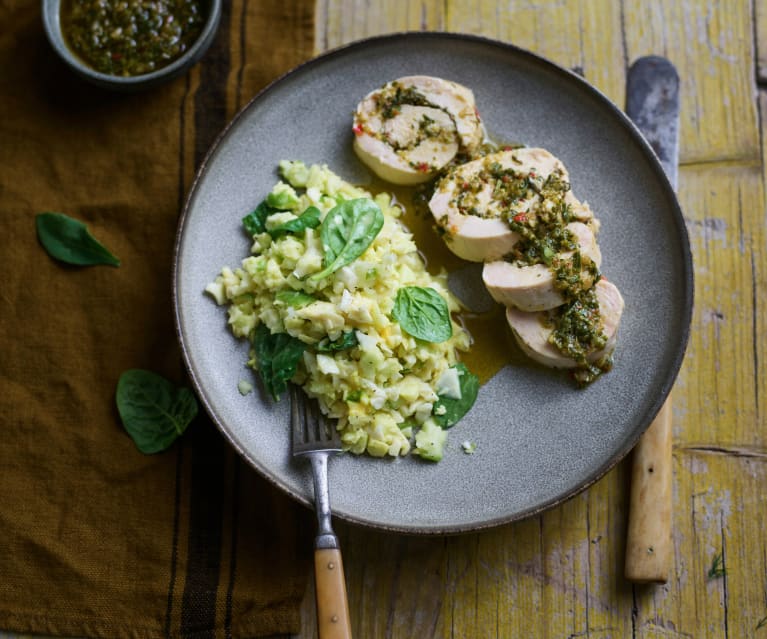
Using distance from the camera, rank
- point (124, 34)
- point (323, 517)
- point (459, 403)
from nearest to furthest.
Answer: point (323, 517) → point (459, 403) → point (124, 34)

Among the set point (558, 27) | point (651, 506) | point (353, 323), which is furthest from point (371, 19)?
point (651, 506)

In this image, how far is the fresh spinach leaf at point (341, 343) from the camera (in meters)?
2.92

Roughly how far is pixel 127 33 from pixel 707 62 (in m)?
2.68

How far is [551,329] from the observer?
3.04 metres

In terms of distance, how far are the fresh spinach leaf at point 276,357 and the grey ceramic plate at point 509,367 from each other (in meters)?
0.09

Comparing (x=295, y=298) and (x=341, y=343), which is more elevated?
(x=295, y=298)

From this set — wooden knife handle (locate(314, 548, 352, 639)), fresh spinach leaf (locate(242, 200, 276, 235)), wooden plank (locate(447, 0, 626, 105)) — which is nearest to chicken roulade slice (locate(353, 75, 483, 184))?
fresh spinach leaf (locate(242, 200, 276, 235))

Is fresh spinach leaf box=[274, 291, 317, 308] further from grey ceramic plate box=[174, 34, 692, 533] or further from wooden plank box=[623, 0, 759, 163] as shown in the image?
wooden plank box=[623, 0, 759, 163]

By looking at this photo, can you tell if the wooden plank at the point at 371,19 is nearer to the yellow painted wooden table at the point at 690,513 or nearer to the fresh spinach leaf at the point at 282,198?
the yellow painted wooden table at the point at 690,513

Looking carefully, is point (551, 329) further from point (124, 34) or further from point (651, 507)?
point (124, 34)

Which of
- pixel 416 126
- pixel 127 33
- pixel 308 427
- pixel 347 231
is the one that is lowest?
pixel 308 427

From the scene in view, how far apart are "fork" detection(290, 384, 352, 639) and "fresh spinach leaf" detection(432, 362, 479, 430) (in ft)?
1.38

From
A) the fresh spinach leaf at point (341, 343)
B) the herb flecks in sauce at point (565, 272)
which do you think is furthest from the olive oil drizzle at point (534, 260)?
the fresh spinach leaf at point (341, 343)

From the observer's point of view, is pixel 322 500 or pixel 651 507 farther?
pixel 651 507
